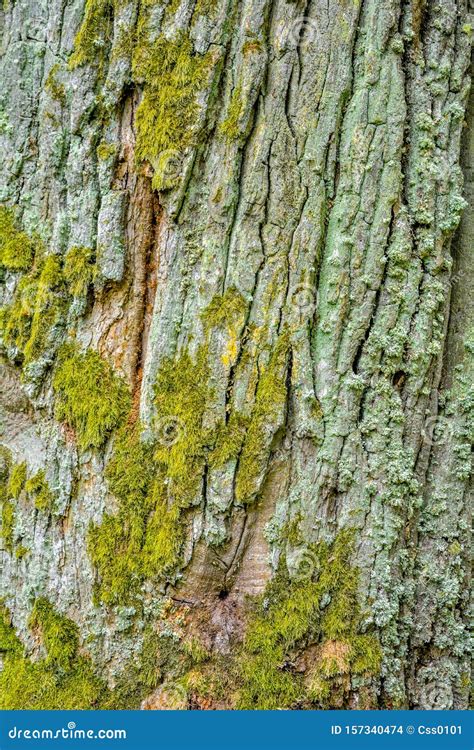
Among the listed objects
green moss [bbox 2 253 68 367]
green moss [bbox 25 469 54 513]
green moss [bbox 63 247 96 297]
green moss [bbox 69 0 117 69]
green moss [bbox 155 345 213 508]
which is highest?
green moss [bbox 69 0 117 69]

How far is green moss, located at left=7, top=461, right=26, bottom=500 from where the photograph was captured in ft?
9.05

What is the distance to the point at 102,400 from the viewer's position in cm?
262

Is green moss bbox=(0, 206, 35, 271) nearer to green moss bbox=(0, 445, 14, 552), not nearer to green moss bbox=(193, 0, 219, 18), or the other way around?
green moss bbox=(0, 445, 14, 552)

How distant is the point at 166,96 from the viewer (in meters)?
2.54

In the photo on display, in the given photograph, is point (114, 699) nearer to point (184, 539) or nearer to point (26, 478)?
point (184, 539)

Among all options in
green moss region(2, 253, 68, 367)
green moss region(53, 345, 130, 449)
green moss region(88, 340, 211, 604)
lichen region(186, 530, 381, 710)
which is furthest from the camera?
green moss region(2, 253, 68, 367)

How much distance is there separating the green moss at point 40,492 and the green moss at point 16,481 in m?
0.06

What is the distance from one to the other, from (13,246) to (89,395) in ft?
2.46

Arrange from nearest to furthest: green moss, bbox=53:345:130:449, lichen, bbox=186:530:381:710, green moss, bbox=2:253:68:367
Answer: lichen, bbox=186:530:381:710 → green moss, bbox=53:345:130:449 → green moss, bbox=2:253:68:367

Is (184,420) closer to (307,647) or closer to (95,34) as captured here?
(307,647)

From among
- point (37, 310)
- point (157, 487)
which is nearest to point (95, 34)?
point (37, 310)

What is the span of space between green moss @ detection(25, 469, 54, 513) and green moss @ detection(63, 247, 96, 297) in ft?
2.52

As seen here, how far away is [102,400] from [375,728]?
1608 mm

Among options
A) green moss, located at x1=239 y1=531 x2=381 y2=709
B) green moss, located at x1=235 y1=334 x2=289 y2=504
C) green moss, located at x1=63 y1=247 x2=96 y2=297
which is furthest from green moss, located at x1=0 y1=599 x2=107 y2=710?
green moss, located at x1=63 y1=247 x2=96 y2=297
